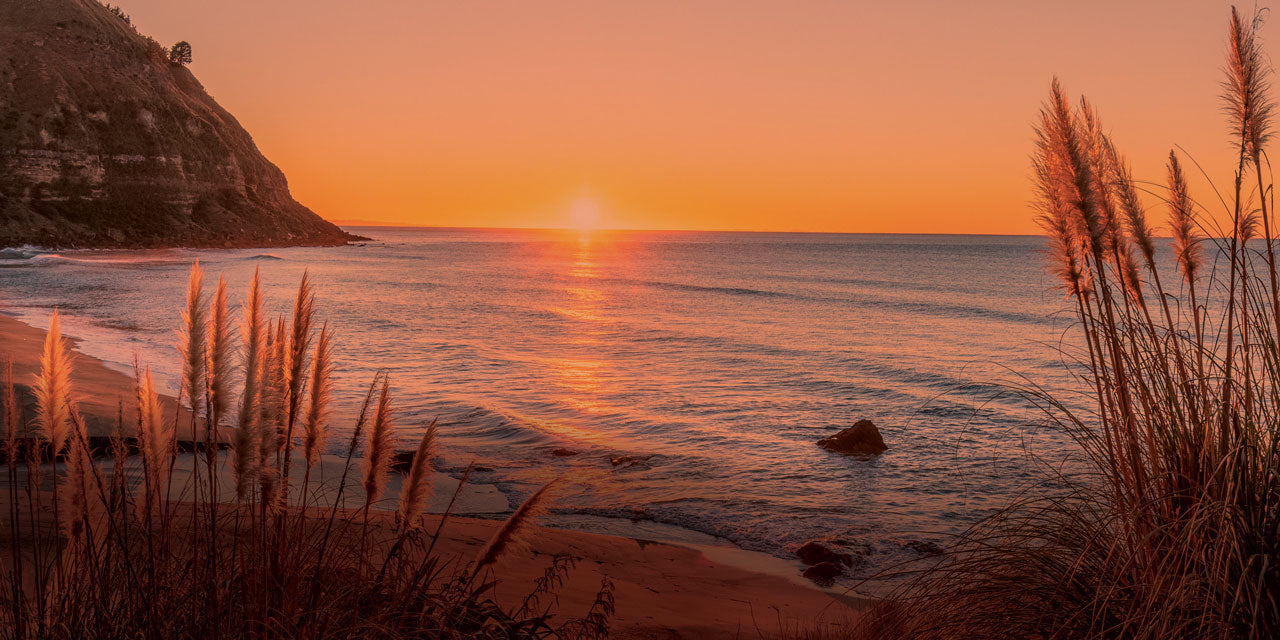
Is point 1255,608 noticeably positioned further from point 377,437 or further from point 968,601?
point 377,437

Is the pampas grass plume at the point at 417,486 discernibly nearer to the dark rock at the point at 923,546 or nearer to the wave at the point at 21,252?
the dark rock at the point at 923,546

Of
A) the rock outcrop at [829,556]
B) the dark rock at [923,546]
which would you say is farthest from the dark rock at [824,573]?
the dark rock at [923,546]

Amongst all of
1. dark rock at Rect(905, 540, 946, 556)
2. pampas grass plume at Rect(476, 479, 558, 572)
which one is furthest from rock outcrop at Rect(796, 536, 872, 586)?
pampas grass plume at Rect(476, 479, 558, 572)

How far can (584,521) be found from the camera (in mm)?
9156

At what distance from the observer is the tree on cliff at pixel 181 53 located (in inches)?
4820

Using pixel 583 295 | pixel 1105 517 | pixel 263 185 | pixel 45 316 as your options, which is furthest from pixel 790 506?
pixel 263 185

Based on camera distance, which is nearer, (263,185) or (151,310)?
(151,310)

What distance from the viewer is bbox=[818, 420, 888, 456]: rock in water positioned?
12.5 meters

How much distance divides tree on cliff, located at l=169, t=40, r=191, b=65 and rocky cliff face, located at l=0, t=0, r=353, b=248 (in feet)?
33.6

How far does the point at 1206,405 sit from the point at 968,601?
1.27 meters

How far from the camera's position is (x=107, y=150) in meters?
87.3

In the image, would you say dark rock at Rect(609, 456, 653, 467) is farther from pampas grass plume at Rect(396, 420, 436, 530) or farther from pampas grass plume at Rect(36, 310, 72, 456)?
pampas grass plume at Rect(36, 310, 72, 456)

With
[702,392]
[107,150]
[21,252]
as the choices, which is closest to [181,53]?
[107,150]

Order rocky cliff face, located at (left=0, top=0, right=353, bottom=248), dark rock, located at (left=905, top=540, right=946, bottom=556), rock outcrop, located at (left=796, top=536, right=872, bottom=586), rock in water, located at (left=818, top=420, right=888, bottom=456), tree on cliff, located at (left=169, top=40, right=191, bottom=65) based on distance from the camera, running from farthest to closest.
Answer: tree on cliff, located at (left=169, top=40, right=191, bottom=65), rocky cliff face, located at (left=0, top=0, right=353, bottom=248), rock in water, located at (left=818, top=420, right=888, bottom=456), dark rock, located at (left=905, top=540, right=946, bottom=556), rock outcrop, located at (left=796, top=536, right=872, bottom=586)
